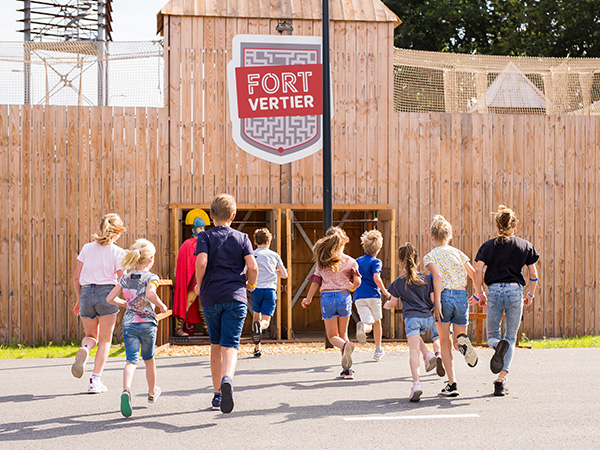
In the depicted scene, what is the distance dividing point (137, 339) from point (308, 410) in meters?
1.58

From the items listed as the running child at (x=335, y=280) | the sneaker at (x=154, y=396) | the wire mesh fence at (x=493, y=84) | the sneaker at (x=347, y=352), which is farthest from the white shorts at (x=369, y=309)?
the wire mesh fence at (x=493, y=84)

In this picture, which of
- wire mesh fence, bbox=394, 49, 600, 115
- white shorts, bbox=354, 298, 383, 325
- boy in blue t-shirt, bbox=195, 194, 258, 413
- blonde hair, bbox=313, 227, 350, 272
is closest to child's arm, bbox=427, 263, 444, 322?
blonde hair, bbox=313, 227, 350, 272

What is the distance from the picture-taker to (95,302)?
7059mm

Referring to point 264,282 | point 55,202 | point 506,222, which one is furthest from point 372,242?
point 55,202

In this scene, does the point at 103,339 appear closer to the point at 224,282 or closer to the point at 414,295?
the point at 224,282

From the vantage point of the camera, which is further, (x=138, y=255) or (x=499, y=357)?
(x=499, y=357)

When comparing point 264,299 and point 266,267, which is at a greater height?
point 266,267

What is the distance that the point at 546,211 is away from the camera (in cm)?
1263

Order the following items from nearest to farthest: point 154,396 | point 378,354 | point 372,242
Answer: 1. point 154,396
2. point 372,242
3. point 378,354

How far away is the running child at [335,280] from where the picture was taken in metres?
7.79

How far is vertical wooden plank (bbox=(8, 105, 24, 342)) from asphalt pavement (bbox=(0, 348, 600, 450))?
271cm

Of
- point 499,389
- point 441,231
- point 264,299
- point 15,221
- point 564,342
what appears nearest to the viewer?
point 499,389

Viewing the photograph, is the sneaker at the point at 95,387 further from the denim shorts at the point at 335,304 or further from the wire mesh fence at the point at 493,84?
the wire mesh fence at the point at 493,84

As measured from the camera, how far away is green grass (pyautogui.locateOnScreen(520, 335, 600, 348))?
37.0ft
